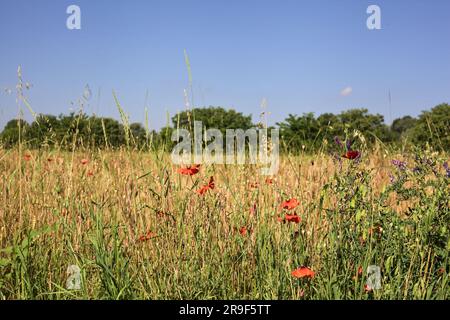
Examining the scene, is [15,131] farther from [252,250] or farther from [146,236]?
[252,250]

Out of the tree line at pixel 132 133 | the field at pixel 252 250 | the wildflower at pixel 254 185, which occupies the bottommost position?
the field at pixel 252 250

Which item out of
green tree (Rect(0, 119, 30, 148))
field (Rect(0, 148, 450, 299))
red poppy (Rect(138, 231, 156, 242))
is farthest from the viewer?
green tree (Rect(0, 119, 30, 148))

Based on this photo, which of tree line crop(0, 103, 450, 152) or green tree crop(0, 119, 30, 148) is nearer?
tree line crop(0, 103, 450, 152)

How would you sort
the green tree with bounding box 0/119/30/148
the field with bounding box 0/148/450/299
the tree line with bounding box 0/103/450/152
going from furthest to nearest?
the green tree with bounding box 0/119/30/148
the tree line with bounding box 0/103/450/152
the field with bounding box 0/148/450/299

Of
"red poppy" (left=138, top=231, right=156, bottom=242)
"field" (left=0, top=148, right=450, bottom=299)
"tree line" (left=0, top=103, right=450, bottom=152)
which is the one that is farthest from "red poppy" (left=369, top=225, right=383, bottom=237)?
"red poppy" (left=138, top=231, right=156, bottom=242)

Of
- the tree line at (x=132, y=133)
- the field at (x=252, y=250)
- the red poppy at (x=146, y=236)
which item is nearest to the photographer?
the field at (x=252, y=250)

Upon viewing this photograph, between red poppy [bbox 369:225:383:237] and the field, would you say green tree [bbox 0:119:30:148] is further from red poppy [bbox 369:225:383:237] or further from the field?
red poppy [bbox 369:225:383:237]

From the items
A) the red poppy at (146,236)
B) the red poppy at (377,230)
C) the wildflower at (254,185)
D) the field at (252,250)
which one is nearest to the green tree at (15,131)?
the field at (252,250)

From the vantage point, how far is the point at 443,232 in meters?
2.16

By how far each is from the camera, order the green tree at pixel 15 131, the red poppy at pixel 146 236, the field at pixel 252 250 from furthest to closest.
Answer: the green tree at pixel 15 131 < the red poppy at pixel 146 236 < the field at pixel 252 250

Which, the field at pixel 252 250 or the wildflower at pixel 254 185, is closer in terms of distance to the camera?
the field at pixel 252 250

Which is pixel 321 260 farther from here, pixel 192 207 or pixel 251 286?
pixel 192 207

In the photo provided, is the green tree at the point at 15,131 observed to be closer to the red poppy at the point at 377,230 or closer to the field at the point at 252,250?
the field at the point at 252,250

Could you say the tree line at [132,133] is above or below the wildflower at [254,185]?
above
